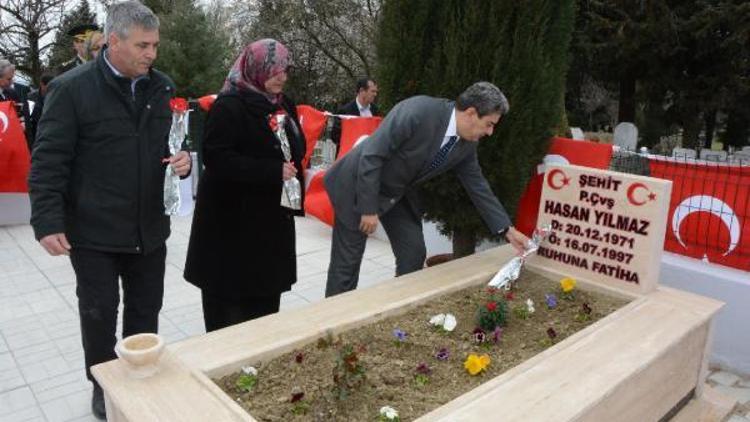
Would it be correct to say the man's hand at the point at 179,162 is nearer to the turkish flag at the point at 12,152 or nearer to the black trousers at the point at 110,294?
the black trousers at the point at 110,294

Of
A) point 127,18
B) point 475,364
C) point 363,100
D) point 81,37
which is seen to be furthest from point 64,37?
point 475,364

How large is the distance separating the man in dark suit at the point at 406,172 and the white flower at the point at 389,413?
1399 mm

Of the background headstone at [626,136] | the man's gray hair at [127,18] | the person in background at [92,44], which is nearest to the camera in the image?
the man's gray hair at [127,18]

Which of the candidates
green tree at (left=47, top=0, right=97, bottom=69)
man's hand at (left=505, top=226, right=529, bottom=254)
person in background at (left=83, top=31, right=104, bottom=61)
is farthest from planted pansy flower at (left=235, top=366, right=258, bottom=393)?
green tree at (left=47, top=0, right=97, bottom=69)

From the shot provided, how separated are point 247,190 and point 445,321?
110 centimetres

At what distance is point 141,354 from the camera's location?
194 cm

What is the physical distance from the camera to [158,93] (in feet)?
9.05

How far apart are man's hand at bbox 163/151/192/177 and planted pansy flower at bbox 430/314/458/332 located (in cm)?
130

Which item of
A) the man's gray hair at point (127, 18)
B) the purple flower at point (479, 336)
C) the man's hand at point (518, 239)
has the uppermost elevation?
the man's gray hair at point (127, 18)

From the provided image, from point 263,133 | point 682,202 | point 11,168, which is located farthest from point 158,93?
point 11,168

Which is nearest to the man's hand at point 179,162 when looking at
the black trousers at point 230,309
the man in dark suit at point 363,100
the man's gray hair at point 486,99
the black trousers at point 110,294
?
the black trousers at point 110,294

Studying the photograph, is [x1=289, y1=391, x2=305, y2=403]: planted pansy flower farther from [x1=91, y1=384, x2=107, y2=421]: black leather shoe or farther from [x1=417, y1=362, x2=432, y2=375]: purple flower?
[x1=91, y1=384, x2=107, y2=421]: black leather shoe

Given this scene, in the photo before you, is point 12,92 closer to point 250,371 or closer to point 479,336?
point 250,371

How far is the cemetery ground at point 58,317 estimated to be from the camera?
3270 millimetres
